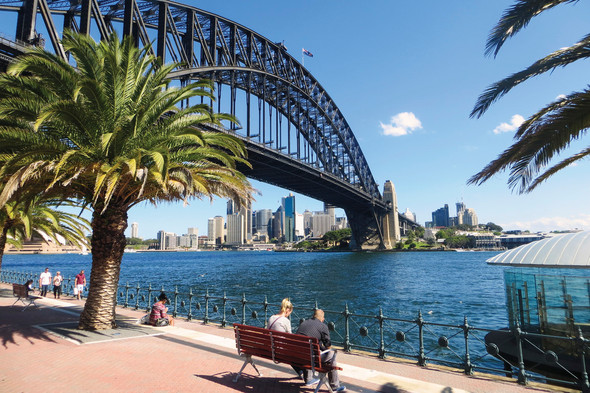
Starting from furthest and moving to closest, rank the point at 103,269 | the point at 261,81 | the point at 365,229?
the point at 365,229 → the point at 261,81 → the point at 103,269

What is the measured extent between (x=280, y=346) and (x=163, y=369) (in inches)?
102

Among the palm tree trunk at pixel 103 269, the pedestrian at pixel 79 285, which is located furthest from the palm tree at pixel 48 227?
the palm tree trunk at pixel 103 269

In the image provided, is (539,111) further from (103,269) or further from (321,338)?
(103,269)

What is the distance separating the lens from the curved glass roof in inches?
348

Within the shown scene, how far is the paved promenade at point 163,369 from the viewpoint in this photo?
264 inches

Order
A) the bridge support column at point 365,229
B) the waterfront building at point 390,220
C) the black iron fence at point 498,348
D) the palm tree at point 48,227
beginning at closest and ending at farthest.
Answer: the black iron fence at point 498,348 < the palm tree at point 48,227 < the bridge support column at point 365,229 < the waterfront building at point 390,220

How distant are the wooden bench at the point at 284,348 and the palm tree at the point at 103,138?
3.97 meters

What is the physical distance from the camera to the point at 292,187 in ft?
262

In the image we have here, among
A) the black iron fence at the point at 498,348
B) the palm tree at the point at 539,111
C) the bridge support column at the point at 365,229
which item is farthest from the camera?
the bridge support column at the point at 365,229

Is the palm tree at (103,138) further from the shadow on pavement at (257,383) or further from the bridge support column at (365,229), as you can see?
the bridge support column at (365,229)

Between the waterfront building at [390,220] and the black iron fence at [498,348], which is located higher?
the waterfront building at [390,220]

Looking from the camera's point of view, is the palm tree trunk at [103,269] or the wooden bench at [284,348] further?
the palm tree trunk at [103,269]

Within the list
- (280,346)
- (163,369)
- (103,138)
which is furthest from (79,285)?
(280,346)

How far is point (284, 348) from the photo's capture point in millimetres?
6707
